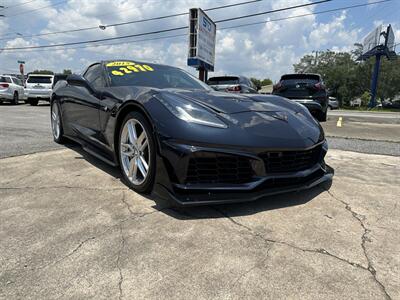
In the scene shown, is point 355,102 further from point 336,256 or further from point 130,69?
point 336,256

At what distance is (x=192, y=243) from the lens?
2.15 m

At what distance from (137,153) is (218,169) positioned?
855 mm

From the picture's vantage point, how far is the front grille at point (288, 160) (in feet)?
8.59

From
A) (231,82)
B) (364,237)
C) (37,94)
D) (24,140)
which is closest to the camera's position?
(364,237)

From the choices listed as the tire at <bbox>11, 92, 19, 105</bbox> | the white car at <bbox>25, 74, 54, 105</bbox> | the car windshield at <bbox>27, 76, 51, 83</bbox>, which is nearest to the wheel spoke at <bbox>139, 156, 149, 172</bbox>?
the white car at <bbox>25, 74, 54, 105</bbox>

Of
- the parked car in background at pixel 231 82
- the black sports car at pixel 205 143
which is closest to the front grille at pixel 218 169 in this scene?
the black sports car at pixel 205 143

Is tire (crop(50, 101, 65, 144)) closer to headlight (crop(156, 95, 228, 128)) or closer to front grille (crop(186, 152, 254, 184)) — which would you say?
headlight (crop(156, 95, 228, 128))

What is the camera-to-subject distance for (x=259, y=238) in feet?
7.30

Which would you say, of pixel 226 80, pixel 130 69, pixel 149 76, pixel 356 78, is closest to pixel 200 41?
pixel 226 80

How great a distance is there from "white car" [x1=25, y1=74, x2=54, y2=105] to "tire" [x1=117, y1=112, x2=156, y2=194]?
15270 mm

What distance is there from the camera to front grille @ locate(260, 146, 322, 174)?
262 cm

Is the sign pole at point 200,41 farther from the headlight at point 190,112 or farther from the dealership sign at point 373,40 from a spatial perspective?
the dealership sign at point 373,40

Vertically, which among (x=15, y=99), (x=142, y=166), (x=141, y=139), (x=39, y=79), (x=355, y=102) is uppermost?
(x=39, y=79)

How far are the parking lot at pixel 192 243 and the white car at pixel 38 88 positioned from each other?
49.2 ft
